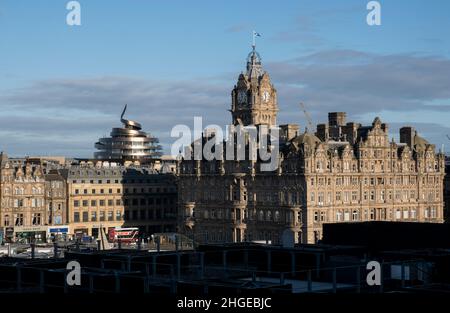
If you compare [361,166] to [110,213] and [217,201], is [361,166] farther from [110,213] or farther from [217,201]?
[110,213]

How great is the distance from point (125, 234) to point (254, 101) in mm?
29700

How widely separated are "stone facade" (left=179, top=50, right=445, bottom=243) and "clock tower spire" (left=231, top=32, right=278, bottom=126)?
17078 millimetres

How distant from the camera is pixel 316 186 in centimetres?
13712

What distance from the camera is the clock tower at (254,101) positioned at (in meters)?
170

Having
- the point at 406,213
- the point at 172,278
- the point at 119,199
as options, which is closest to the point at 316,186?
the point at 406,213

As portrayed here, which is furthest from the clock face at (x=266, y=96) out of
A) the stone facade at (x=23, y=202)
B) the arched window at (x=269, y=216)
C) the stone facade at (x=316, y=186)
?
the stone facade at (x=23, y=202)

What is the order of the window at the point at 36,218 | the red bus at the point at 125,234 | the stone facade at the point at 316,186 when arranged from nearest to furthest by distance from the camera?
the stone facade at the point at 316,186 < the red bus at the point at 125,234 < the window at the point at 36,218

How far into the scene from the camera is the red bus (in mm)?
161125

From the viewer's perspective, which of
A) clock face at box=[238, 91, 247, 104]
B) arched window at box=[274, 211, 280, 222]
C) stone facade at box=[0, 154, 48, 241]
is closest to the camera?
arched window at box=[274, 211, 280, 222]

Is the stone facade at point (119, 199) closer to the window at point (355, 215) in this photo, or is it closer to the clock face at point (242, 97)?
the clock face at point (242, 97)

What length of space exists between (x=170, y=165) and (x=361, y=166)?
63.1 m

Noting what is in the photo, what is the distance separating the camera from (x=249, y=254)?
57.6 meters

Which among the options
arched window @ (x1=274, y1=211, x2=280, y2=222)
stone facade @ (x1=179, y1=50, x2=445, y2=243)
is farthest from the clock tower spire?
arched window @ (x1=274, y1=211, x2=280, y2=222)

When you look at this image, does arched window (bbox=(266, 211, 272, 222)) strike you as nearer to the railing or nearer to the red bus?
the red bus
